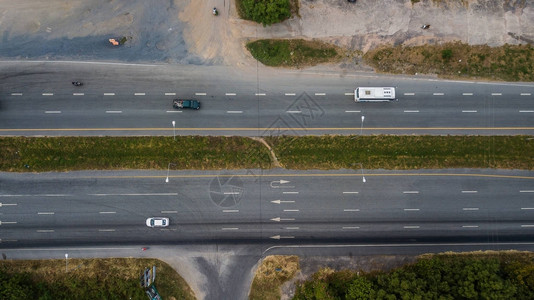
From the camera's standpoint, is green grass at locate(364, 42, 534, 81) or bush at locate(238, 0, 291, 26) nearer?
bush at locate(238, 0, 291, 26)

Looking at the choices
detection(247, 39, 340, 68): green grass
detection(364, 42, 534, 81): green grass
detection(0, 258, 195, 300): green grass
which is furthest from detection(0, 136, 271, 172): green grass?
detection(364, 42, 534, 81): green grass

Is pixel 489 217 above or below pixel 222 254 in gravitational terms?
above

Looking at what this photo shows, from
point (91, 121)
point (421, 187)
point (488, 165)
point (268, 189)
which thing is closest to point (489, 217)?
point (488, 165)

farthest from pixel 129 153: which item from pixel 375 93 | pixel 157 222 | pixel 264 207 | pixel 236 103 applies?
pixel 375 93

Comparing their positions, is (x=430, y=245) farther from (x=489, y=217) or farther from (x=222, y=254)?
(x=222, y=254)

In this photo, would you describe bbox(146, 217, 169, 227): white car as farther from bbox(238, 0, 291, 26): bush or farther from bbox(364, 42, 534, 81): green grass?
bbox(364, 42, 534, 81): green grass

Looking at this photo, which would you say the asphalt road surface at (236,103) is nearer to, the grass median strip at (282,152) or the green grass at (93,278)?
the grass median strip at (282,152)

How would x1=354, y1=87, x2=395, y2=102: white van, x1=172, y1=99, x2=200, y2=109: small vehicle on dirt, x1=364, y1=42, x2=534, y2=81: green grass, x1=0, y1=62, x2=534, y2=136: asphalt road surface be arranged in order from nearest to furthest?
1. x1=354, y1=87, x2=395, y2=102: white van
2. x1=172, y1=99, x2=200, y2=109: small vehicle on dirt
3. x1=0, y1=62, x2=534, y2=136: asphalt road surface
4. x1=364, y1=42, x2=534, y2=81: green grass

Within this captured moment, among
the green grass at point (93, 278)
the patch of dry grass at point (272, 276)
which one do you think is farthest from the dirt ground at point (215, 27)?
the green grass at point (93, 278)
